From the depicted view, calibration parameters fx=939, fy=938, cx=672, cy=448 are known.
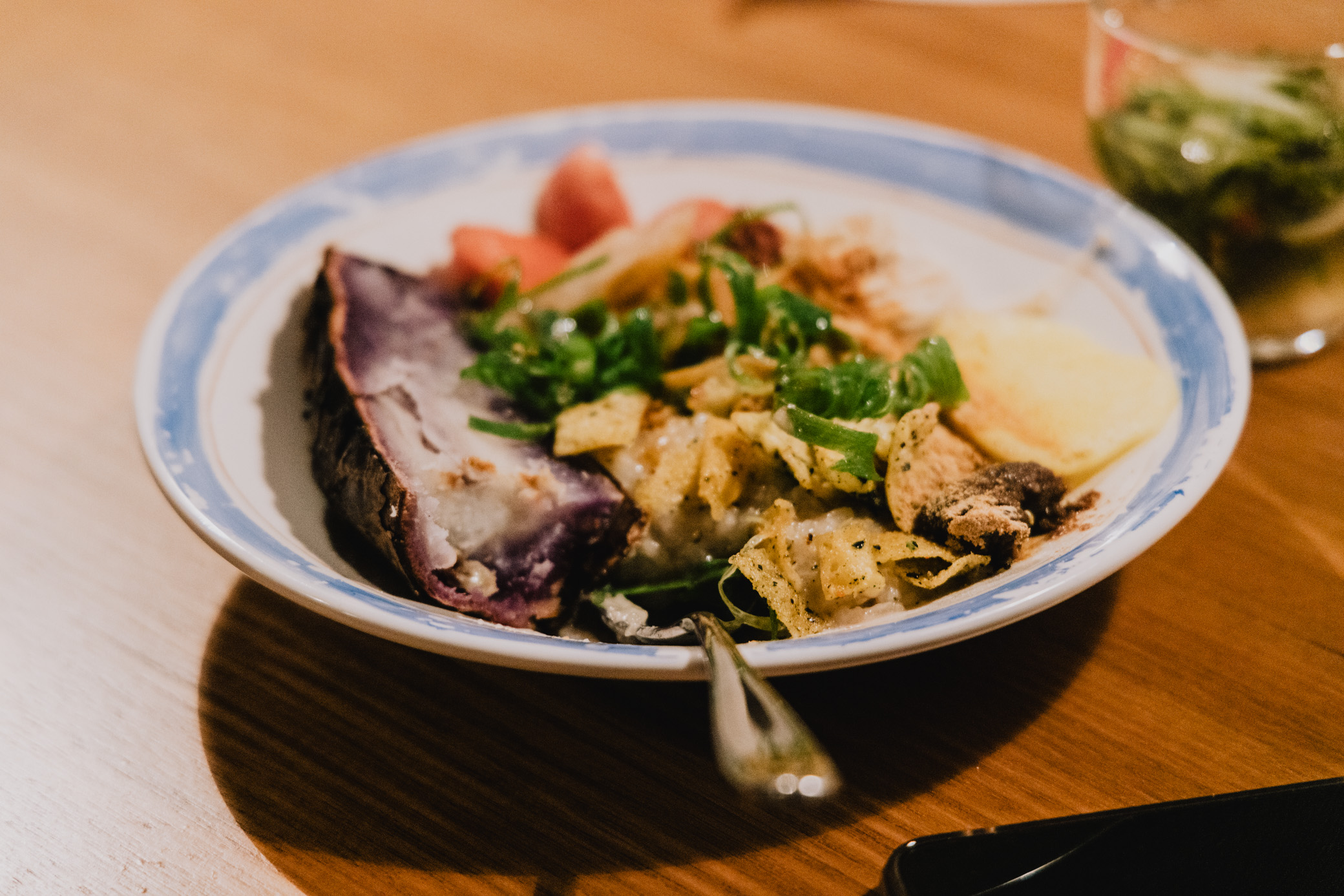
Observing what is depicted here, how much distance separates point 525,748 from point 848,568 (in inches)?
21.7

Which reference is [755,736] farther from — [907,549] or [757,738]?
[907,549]

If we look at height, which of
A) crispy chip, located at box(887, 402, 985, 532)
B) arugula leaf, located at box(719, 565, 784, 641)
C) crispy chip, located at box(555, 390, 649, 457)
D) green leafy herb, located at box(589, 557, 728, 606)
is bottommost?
green leafy herb, located at box(589, 557, 728, 606)

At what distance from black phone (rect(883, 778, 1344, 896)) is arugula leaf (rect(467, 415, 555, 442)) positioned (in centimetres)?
96

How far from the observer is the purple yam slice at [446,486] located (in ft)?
4.91

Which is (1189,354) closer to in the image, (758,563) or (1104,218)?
(1104,218)

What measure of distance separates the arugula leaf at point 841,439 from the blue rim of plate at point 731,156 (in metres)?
0.30

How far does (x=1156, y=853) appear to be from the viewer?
1.12m

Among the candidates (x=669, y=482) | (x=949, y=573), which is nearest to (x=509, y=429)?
(x=669, y=482)

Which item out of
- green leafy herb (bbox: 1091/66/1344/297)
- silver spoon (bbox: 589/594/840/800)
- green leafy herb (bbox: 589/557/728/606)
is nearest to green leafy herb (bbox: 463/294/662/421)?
green leafy herb (bbox: 589/557/728/606)

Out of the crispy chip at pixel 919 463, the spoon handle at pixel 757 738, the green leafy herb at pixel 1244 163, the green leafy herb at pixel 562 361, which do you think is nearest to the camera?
the spoon handle at pixel 757 738

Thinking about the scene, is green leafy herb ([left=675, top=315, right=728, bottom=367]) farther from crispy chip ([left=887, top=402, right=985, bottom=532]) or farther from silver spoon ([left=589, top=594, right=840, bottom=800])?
silver spoon ([left=589, top=594, right=840, bottom=800])

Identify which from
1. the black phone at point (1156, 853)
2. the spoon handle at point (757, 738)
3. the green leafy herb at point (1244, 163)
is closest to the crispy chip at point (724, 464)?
the spoon handle at point (757, 738)

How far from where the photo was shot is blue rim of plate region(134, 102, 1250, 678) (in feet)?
3.96

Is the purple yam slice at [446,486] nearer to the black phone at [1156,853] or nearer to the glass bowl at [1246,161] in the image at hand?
the black phone at [1156,853]
